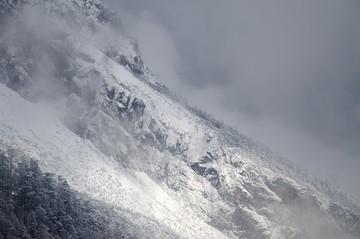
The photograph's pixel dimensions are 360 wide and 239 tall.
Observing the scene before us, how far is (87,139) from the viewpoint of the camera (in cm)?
19125

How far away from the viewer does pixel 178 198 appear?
19975 centimetres

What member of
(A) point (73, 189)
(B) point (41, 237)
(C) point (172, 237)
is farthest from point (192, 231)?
(B) point (41, 237)

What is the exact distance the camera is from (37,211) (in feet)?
295

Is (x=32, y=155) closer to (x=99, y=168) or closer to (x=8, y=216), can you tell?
(x=99, y=168)

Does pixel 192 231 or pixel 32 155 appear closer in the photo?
pixel 32 155

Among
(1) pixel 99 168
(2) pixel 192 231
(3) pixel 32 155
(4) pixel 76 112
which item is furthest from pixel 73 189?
(4) pixel 76 112

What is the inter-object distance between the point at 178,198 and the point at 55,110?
61.8 m

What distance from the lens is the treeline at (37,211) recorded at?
268ft

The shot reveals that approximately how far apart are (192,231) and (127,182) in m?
28.9

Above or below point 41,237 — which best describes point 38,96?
above

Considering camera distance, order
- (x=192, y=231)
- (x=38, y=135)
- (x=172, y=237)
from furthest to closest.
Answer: (x=192, y=231) → (x=38, y=135) → (x=172, y=237)

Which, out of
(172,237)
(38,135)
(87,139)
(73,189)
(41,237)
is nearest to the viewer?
(41,237)

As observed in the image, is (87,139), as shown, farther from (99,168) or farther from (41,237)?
(41,237)

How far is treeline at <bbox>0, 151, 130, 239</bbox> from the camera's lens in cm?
8162
